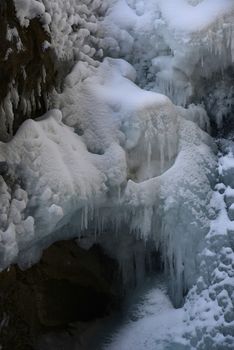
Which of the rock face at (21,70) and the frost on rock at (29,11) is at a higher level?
the frost on rock at (29,11)

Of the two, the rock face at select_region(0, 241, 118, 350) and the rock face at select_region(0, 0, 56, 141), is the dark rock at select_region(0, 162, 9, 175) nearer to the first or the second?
the rock face at select_region(0, 0, 56, 141)

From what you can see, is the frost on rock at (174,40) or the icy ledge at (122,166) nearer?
the icy ledge at (122,166)

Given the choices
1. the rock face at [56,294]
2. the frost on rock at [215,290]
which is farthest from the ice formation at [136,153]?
the rock face at [56,294]

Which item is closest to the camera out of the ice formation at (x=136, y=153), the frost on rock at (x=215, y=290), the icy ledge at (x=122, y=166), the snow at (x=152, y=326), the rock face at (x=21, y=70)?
the rock face at (x=21, y=70)

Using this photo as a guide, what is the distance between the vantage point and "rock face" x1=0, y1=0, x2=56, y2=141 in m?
2.38

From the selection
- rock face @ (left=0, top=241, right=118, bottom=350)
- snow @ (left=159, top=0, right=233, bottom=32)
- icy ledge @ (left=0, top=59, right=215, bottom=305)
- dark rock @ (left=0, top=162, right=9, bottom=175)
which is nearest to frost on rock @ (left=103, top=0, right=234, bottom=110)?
snow @ (left=159, top=0, right=233, bottom=32)

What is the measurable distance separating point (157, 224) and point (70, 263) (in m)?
0.59

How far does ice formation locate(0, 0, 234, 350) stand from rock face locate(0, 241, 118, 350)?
135mm

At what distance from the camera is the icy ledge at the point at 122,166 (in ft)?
8.59

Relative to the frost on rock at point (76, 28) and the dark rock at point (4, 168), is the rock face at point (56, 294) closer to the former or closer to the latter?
the dark rock at point (4, 168)

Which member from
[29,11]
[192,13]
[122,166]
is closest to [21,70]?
[29,11]

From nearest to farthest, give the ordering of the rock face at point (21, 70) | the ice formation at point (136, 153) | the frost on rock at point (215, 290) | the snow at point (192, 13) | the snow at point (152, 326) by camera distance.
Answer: the rock face at point (21, 70) < the ice formation at point (136, 153) < the frost on rock at point (215, 290) < the snow at point (152, 326) < the snow at point (192, 13)

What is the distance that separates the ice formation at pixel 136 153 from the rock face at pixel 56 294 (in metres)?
0.13

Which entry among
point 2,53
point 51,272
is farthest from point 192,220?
point 2,53
